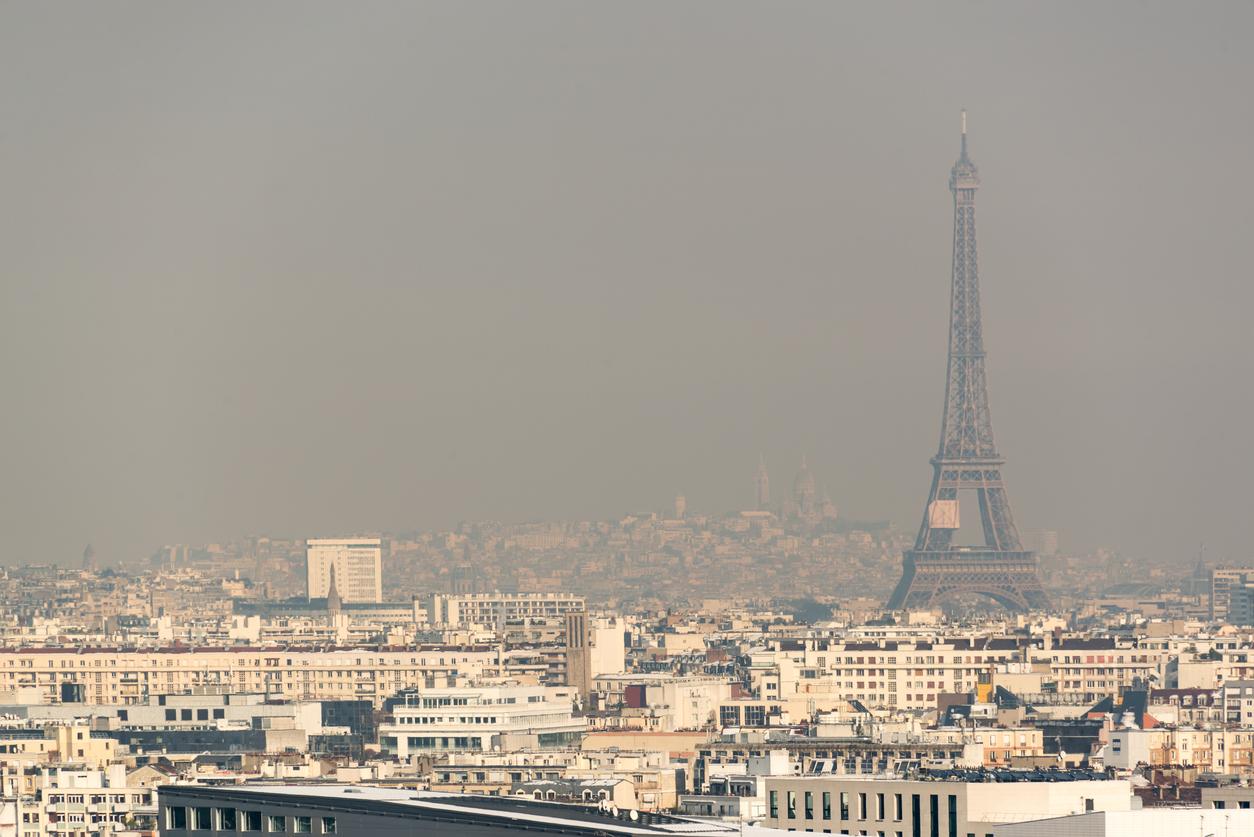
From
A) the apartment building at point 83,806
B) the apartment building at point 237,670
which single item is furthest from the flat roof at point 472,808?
the apartment building at point 237,670

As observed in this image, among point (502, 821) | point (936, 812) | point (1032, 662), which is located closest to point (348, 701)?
point (1032, 662)

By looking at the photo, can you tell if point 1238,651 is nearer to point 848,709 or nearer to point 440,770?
point 848,709

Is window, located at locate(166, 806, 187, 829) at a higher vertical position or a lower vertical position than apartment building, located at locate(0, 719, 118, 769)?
higher

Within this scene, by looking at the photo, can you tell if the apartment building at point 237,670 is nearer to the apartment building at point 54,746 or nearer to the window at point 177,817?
the apartment building at point 54,746

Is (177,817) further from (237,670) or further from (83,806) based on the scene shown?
(237,670)

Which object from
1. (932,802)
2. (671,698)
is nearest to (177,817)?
(932,802)

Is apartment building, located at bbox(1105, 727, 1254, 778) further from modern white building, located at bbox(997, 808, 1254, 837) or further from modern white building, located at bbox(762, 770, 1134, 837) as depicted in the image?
modern white building, located at bbox(997, 808, 1254, 837)

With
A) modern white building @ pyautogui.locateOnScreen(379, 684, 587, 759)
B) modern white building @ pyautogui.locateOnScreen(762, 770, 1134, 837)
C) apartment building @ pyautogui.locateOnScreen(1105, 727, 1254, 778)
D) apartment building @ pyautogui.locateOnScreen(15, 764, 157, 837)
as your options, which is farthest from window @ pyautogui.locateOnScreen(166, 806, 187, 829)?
modern white building @ pyautogui.locateOnScreen(379, 684, 587, 759)
